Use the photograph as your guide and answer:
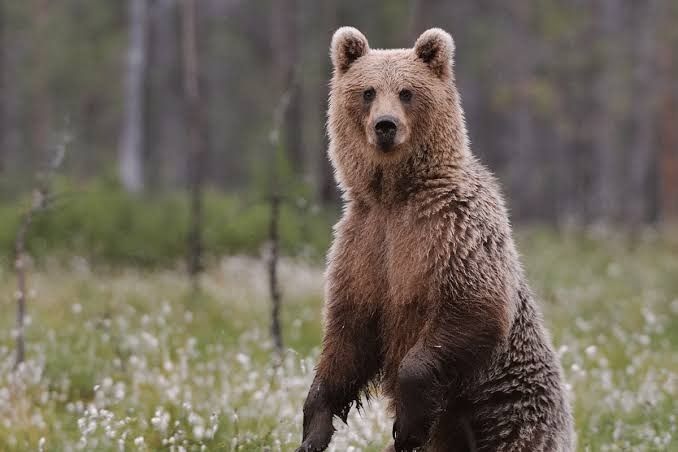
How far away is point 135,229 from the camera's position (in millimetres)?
14398

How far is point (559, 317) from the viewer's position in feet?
34.1

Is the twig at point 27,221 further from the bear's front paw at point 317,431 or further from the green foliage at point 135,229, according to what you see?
the green foliage at point 135,229

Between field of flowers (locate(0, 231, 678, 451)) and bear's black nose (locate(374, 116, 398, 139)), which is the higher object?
bear's black nose (locate(374, 116, 398, 139))

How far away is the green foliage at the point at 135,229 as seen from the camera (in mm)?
13516

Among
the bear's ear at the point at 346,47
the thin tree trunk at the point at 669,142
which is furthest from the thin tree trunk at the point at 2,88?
the bear's ear at the point at 346,47

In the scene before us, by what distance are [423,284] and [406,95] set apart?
0.93 m

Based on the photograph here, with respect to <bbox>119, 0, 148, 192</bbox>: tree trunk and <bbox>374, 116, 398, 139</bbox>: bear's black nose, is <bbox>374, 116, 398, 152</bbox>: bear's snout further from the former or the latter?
Result: <bbox>119, 0, 148, 192</bbox>: tree trunk

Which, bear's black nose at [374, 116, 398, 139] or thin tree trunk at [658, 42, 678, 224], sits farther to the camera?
thin tree trunk at [658, 42, 678, 224]

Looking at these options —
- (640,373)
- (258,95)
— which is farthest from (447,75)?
(258,95)

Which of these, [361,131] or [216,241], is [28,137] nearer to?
[216,241]

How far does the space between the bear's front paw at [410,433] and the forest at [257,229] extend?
53 centimetres

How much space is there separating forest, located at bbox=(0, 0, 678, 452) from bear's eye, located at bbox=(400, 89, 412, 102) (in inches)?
49.5

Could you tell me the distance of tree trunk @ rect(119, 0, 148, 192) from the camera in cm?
2161

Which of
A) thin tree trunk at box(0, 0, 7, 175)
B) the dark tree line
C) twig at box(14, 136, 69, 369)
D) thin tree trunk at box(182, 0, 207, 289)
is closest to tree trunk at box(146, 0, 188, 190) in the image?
the dark tree line
